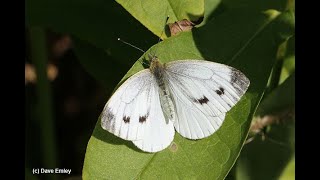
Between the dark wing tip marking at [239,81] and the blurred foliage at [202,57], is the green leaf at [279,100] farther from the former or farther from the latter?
the dark wing tip marking at [239,81]

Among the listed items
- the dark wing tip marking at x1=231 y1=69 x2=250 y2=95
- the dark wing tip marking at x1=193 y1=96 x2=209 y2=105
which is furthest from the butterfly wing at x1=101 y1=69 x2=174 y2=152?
the dark wing tip marking at x1=231 y1=69 x2=250 y2=95

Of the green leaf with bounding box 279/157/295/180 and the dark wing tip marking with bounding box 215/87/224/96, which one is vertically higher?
the dark wing tip marking with bounding box 215/87/224/96

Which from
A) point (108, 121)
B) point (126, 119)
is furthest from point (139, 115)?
point (108, 121)

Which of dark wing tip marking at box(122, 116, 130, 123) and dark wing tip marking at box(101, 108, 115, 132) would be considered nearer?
dark wing tip marking at box(101, 108, 115, 132)

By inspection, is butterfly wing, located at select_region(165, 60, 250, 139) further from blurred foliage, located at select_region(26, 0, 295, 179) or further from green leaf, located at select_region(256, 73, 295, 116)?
green leaf, located at select_region(256, 73, 295, 116)

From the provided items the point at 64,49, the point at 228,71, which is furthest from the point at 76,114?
the point at 228,71

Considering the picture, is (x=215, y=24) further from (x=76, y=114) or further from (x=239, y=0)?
(x=76, y=114)

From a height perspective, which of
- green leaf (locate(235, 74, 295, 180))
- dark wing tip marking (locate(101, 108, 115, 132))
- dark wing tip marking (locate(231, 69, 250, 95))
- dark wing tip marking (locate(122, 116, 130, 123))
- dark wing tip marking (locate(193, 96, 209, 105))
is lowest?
green leaf (locate(235, 74, 295, 180))

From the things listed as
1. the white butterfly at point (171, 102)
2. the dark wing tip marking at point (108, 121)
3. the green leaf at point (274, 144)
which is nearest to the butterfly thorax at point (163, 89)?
the white butterfly at point (171, 102)
